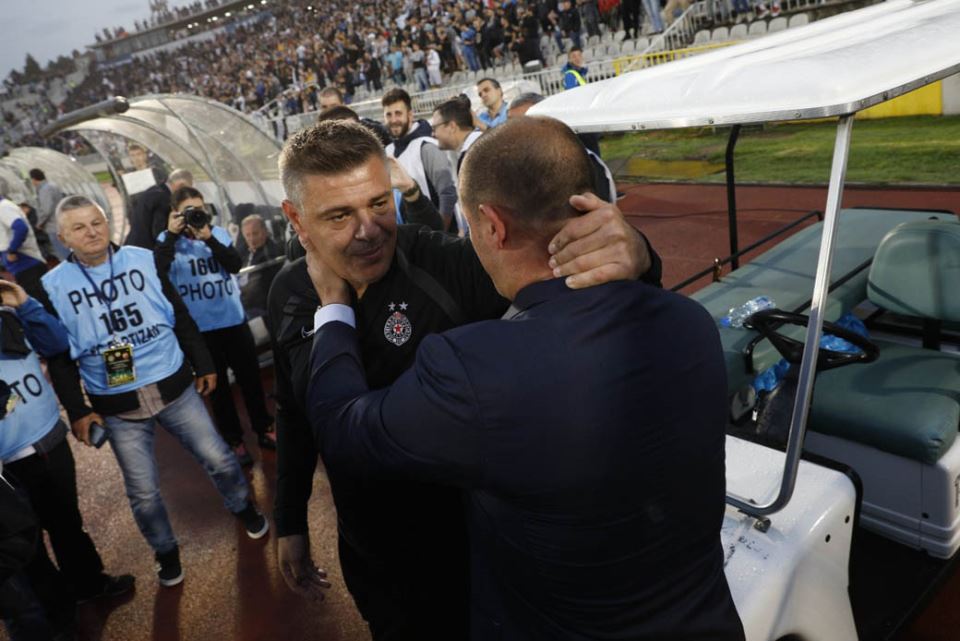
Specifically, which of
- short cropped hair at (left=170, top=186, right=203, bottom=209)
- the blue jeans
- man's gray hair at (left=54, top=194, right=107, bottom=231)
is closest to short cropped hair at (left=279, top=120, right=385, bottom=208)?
man's gray hair at (left=54, top=194, right=107, bottom=231)

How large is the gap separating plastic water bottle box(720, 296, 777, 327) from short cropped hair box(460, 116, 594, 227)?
8.23ft

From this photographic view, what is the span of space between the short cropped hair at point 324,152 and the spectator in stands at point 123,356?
6.97ft

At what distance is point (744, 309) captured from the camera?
360 centimetres

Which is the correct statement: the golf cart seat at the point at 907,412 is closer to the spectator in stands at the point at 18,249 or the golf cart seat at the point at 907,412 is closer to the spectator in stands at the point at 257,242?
the spectator in stands at the point at 257,242

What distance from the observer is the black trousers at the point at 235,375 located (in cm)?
470

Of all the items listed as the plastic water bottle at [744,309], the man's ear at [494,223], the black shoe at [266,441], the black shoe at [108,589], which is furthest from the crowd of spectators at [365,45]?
the man's ear at [494,223]

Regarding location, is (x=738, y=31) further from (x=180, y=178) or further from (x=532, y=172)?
(x=532, y=172)

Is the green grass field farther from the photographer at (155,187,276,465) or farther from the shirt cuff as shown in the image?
the shirt cuff

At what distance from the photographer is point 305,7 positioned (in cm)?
3759

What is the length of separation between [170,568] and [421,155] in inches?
140

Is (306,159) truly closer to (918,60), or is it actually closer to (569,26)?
(918,60)

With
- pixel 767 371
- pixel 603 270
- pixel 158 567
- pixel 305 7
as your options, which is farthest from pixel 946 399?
pixel 305 7

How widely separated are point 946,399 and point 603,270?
231 centimetres

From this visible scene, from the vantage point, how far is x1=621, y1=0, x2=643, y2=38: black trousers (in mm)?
17141
